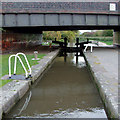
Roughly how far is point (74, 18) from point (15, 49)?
7.56 m

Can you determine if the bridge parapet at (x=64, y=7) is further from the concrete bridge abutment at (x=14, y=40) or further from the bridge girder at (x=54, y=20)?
the concrete bridge abutment at (x=14, y=40)

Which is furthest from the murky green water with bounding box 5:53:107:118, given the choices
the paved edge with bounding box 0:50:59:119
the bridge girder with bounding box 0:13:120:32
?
the bridge girder with bounding box 0:13:120:32

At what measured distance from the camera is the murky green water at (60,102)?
208 inches

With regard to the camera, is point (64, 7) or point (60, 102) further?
point (64, 7)

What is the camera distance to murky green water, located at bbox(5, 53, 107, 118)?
529 cm

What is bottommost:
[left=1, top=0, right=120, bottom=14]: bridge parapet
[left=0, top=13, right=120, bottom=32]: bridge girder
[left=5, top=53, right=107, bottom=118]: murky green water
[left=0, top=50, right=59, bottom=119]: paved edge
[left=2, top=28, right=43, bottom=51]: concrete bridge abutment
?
[left=5, top=53, right=107, bottom=118]: murky green water

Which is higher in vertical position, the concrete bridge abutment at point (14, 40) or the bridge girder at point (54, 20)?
the bridge girder at point (54, 20)

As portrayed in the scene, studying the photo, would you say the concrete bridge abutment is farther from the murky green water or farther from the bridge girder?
the murky green water

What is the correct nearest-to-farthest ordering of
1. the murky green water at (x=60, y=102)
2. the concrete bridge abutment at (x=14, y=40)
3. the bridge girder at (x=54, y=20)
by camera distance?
the murky green water at (x=60, y=102) → the bridge girder at (x=54, y=20) → the concrete bridge abutment at (x=14, y=40)

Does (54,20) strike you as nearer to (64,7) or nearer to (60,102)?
(64,7)

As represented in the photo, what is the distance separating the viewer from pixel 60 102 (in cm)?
619

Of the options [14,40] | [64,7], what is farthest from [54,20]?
[14,40]

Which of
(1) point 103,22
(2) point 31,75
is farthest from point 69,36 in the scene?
(2) point 31,75

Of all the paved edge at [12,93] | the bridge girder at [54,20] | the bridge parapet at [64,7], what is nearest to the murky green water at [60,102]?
the paved edge at [12,93]
